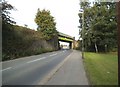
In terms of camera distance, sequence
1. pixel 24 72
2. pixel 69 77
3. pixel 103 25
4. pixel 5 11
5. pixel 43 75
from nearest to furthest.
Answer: pixel 69 77, pixel 43 75, pixel 24 72, pixel 5 11, pixel 103 25

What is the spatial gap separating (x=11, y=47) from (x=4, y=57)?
7149 millimetres

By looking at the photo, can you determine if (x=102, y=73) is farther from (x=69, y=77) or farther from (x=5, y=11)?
(x=5, y=11)

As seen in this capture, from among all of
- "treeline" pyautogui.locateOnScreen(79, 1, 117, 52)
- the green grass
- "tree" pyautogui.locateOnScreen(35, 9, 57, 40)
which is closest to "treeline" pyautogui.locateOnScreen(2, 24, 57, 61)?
the green grass

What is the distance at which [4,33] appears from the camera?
36.2 metres

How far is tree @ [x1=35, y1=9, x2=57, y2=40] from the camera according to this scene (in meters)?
84.2

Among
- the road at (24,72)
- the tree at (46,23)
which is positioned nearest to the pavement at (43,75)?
the road at (24,72)

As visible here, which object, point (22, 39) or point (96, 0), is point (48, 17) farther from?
point (22, 39)

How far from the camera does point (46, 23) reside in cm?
8581

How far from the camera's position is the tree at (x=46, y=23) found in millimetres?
84250

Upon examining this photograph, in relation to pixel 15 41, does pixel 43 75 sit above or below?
below

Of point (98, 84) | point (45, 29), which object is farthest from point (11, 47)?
point (45, 29)

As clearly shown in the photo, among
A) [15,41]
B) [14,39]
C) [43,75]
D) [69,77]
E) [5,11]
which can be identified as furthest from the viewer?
[15,41]

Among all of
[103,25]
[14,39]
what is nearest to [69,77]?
[14,39]

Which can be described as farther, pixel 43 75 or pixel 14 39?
pixel 14 39
